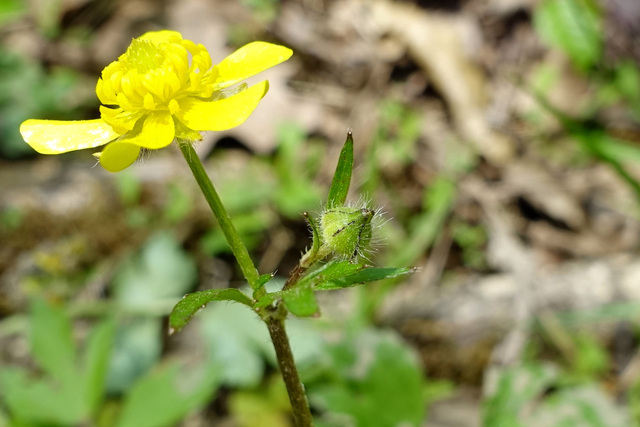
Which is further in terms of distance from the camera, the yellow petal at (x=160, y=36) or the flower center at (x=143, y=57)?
the yellow petal at (x=160, y=36)

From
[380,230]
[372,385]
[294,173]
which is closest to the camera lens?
[380,230]

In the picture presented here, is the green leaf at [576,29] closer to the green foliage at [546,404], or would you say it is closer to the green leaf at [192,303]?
the green foliage at [546,404]

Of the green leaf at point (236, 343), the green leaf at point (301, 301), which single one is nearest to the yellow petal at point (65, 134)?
the green leaf at point (301, 301)

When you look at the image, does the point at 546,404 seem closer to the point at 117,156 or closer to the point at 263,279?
the point at 263,279

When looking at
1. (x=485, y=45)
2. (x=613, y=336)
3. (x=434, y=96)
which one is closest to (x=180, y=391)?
(x=613, y=336)

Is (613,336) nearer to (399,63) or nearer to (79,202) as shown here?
(399,63)

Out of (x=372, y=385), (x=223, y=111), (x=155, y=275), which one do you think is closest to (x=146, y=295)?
(x=155, y=275)
